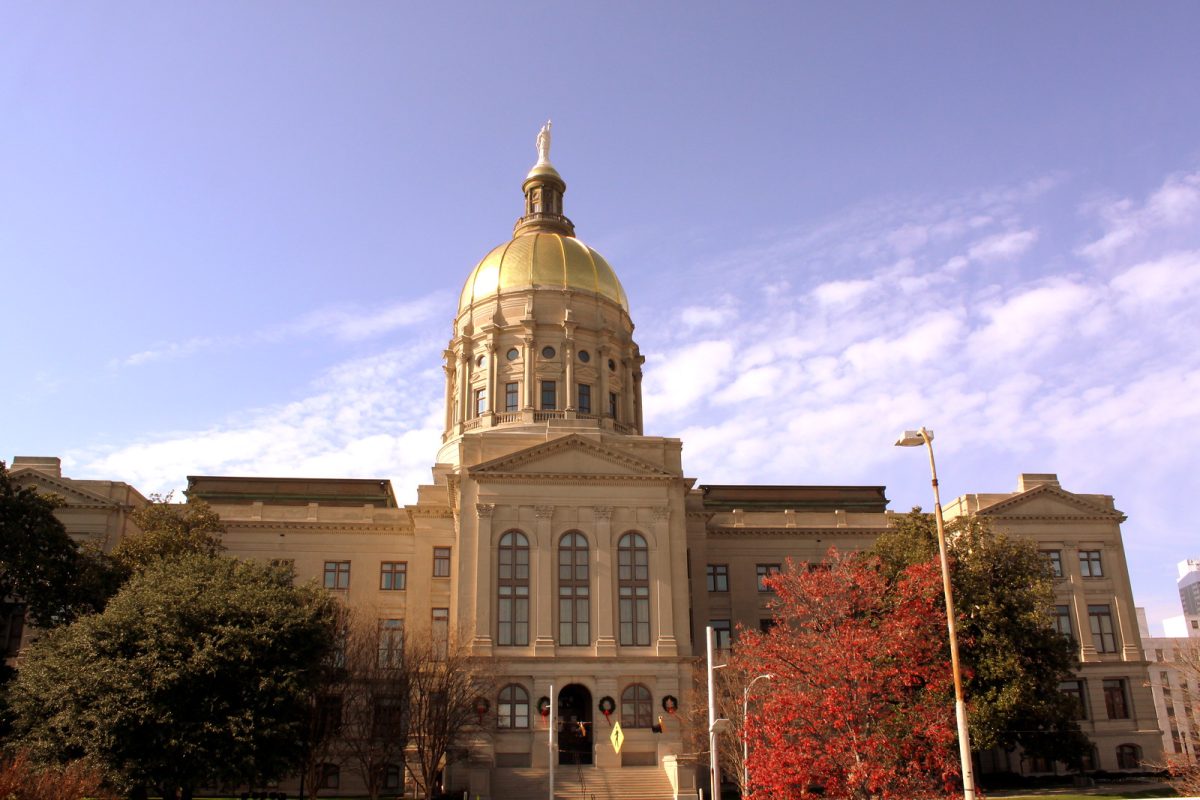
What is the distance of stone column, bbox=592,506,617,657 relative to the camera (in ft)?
180

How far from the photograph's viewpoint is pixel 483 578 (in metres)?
55.5

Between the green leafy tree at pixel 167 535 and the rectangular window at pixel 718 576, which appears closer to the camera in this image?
the green leafy tree at pixel 167 535

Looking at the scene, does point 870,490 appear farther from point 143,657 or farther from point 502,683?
point 143,657

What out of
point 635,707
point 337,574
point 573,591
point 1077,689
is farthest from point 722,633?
point 337,574

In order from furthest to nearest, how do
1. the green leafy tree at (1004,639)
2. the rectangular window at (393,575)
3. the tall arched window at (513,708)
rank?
the rectangular window at (393,575)
the tall arched window at (513,708)
the green leafy tree at (1004,639)

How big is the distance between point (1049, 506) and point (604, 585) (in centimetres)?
3089

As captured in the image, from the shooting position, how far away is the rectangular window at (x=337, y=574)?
6538cm

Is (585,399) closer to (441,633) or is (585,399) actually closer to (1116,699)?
(441,633)

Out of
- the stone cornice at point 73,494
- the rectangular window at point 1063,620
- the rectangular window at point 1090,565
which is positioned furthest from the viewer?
the rectangular window at point 1090,565

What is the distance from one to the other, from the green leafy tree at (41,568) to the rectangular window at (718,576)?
35528mm

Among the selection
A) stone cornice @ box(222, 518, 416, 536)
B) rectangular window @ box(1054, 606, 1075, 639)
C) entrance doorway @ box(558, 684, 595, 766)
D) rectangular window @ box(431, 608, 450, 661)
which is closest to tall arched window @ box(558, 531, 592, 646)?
entrance doorway @ box(558, 684, 595, 766)

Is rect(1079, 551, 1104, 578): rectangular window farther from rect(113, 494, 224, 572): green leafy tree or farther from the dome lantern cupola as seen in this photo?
rect(113, 494, 224, 572): green leafy tree

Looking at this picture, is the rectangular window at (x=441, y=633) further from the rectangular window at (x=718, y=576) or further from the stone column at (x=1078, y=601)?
the stone column at (x=1078, y=601)

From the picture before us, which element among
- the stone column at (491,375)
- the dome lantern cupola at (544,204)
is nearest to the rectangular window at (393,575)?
the stone column at (491,375)
